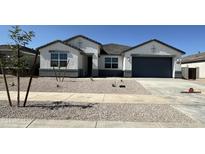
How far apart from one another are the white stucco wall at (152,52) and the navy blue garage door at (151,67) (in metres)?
0.96

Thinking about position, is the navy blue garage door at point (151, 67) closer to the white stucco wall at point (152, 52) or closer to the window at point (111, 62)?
the white stucco wall at point (152, 52)

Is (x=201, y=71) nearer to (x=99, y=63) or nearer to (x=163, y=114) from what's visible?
(x=99, y=63)

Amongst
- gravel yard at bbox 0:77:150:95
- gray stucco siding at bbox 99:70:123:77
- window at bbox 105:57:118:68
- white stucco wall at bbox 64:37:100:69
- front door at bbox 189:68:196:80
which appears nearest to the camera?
gravel yard at bbox 0:77:150:95

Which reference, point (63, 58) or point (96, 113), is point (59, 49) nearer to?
point (63, 58)

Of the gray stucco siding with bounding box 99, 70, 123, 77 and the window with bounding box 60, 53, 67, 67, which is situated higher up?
the window with bounding box 60, 53, 67, 67

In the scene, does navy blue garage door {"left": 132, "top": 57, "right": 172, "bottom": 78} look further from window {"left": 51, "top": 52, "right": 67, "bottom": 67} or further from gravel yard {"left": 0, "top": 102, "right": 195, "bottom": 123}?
gravel yard {"left": 0, "top": 102, "right": 195, "bottom": 123}

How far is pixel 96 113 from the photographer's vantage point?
688cm

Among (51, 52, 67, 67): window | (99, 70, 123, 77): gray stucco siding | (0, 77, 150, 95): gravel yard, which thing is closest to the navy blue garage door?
(99, 70, 123, 77): gray stucco siding

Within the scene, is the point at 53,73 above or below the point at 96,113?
above

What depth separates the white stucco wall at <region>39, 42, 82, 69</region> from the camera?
81.5 feet

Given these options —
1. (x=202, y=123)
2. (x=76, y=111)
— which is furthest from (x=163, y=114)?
(x=76, y=111)

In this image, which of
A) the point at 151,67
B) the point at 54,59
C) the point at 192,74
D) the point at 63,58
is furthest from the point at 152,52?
the point at 54,59

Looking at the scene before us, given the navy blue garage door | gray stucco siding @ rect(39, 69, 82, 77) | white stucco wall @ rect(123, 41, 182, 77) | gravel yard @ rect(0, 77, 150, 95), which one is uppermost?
white stucco wall @ rect(123, 41, 182, 77)

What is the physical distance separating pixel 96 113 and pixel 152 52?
21892 millimetres
